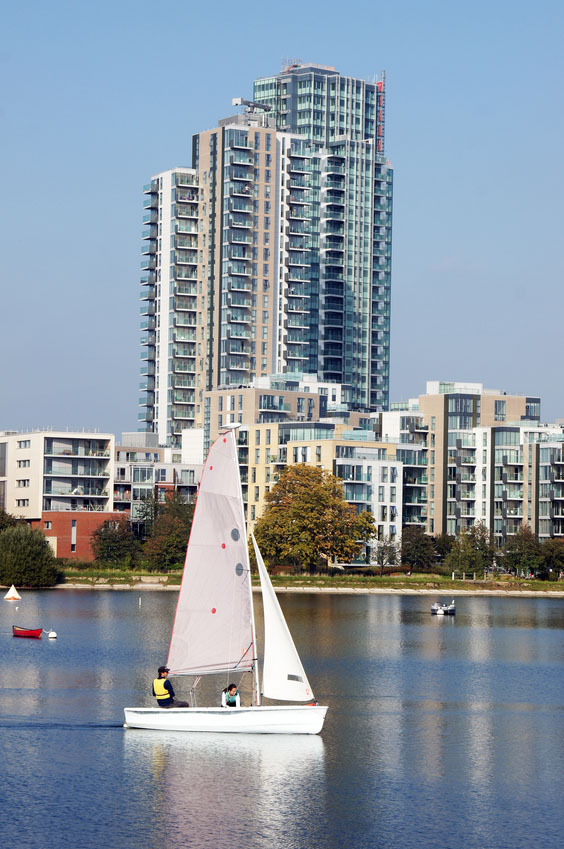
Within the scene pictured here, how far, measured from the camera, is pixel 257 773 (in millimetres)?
63719

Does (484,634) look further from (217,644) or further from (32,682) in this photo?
(217,644)

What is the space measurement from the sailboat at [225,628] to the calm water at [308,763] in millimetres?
1090

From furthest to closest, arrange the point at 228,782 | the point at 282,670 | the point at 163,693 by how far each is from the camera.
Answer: the point at 163,693, the point at 282,670, the point at 228,782

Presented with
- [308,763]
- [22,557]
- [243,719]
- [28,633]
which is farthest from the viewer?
[22,557]

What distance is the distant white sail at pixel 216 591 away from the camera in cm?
6988

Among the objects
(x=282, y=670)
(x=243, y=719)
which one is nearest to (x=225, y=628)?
(x=282, y=670)

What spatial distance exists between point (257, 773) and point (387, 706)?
23.7 m

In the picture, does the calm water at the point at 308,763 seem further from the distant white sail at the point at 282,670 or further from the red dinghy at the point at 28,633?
the red dinghy at the point at 28,633

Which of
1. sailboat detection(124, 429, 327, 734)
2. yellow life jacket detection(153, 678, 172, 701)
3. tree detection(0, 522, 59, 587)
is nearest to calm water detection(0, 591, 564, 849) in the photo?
sailboat detection(124, 429, 327, 734)

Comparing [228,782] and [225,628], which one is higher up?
[225,628]

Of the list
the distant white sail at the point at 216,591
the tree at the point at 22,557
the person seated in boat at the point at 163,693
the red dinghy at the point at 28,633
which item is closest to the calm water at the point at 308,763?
the person seated in boat at the point at 163,693

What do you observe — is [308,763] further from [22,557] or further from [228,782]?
[22,557]

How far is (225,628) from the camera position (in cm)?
7075

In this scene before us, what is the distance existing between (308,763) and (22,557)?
131m
